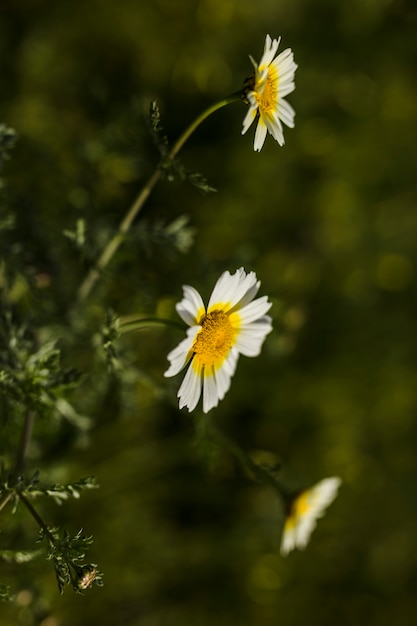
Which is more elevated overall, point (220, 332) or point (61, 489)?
point (220, 332)

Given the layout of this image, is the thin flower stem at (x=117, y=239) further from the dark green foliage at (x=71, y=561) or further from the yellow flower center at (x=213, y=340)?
the dark green foliage at (x=71, y=561)

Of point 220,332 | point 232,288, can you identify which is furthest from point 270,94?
point 220,332

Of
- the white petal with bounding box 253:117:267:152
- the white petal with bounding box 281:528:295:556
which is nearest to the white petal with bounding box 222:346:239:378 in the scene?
the white petal with bounding box 253:117:267:152

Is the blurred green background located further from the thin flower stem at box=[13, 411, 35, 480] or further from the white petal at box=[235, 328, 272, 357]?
the white petal at box=[235, 328, 272, 357]

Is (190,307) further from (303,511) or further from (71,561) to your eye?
(303,511)

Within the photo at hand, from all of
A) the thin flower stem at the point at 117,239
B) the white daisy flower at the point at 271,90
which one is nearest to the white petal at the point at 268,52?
the white daisy flower at the point at 271,90
